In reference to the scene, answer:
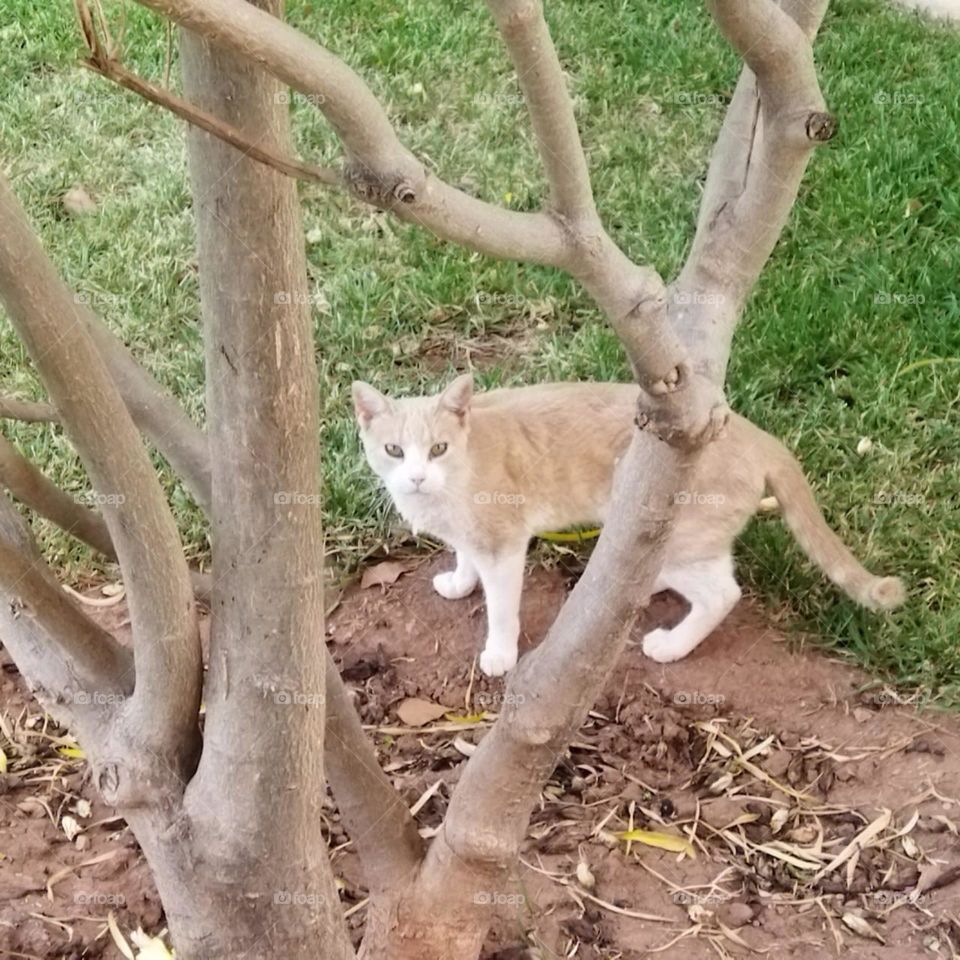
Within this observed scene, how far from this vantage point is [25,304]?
52.5 inches

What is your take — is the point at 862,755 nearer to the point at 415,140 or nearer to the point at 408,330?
the point at 408,330

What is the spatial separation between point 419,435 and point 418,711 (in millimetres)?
664

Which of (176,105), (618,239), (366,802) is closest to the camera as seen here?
(176,105)

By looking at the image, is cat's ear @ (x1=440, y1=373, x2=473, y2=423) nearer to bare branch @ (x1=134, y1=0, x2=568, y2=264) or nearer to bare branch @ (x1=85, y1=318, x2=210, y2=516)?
bare branch @ (x1=85, y1=318, x2=210, y2=516)

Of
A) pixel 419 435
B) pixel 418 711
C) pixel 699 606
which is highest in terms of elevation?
pixel 419 435

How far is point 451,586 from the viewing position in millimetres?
3092

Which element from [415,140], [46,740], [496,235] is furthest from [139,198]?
[496,235]

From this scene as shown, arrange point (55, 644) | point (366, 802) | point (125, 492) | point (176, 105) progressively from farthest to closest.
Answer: point (366, 802) → point (55, 644) → point (125, 492) → point (176, 105)

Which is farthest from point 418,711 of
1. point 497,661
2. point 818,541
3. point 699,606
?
point 818,541

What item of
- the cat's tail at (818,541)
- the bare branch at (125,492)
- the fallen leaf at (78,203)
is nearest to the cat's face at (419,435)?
the cat's tail at (818,541)

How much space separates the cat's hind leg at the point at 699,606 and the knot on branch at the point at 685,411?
3.97ft

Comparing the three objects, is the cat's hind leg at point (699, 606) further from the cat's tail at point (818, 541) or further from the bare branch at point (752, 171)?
the bare branch at point (752, 171)

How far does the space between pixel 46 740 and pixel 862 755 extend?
184 cm

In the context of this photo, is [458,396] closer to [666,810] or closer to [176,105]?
[666,810]
